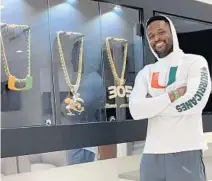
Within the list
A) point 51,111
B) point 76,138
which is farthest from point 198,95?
point 51,111

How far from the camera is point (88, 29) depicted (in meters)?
2.08

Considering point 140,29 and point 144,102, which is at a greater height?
point 140,29

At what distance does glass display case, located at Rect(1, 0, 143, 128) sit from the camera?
176 centimetres

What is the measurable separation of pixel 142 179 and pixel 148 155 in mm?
122

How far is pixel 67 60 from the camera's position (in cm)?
198

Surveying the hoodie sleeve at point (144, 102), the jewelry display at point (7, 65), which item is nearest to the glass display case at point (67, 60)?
the jewelry display at point (7, 65)

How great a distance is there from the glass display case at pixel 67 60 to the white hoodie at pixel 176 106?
45 cm

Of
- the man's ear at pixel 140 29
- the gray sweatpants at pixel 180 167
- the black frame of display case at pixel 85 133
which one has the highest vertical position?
the man's ear at pixel 140 29

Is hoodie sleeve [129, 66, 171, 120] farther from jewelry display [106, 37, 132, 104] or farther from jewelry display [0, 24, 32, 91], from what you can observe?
jewelry display [0, 24, 32, 91]

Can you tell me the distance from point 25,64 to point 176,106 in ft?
2.55

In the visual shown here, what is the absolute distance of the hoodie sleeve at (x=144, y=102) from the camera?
154 cm

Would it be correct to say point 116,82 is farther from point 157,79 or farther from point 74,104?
point 157,79

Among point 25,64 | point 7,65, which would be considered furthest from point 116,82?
point 7,65

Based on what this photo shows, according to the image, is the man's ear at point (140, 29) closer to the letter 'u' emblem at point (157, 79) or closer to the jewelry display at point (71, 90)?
the jewelry display at point (71, 90)
